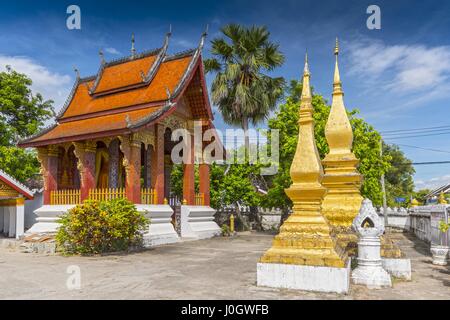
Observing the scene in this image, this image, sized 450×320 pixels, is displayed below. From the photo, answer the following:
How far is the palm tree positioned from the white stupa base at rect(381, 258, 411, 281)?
50.7 feet

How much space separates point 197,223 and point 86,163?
5.34 meters

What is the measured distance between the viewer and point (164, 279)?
7.29 meters

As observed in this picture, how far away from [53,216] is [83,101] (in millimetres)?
5827

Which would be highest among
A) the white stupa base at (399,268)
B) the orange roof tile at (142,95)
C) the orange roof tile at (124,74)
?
the orange roof tile at (124,74)

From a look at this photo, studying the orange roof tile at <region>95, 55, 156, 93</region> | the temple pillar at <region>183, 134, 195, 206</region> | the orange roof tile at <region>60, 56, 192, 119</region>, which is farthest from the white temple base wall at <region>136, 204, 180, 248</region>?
the orange roof tile at <region>95, 55, 156, 93</region>

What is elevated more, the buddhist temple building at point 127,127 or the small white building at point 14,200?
the buddhist temple building at point 127,127

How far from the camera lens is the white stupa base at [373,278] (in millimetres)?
6449

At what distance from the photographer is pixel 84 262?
959 centimetres

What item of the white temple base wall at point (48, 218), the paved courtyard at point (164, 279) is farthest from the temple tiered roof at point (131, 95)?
the paved courtyard at point (164, 279)

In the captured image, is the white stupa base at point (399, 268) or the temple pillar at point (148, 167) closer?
the white stupa base at point (399, 268)

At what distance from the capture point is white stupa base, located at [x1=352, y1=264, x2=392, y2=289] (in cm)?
645

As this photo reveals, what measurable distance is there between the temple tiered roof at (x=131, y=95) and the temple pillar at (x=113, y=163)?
139cm

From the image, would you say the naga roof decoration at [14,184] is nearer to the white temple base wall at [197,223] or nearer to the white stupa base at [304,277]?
the white temple base wall at [197,223]

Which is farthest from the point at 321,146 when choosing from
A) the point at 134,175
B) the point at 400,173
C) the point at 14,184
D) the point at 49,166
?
the point at 400,173
